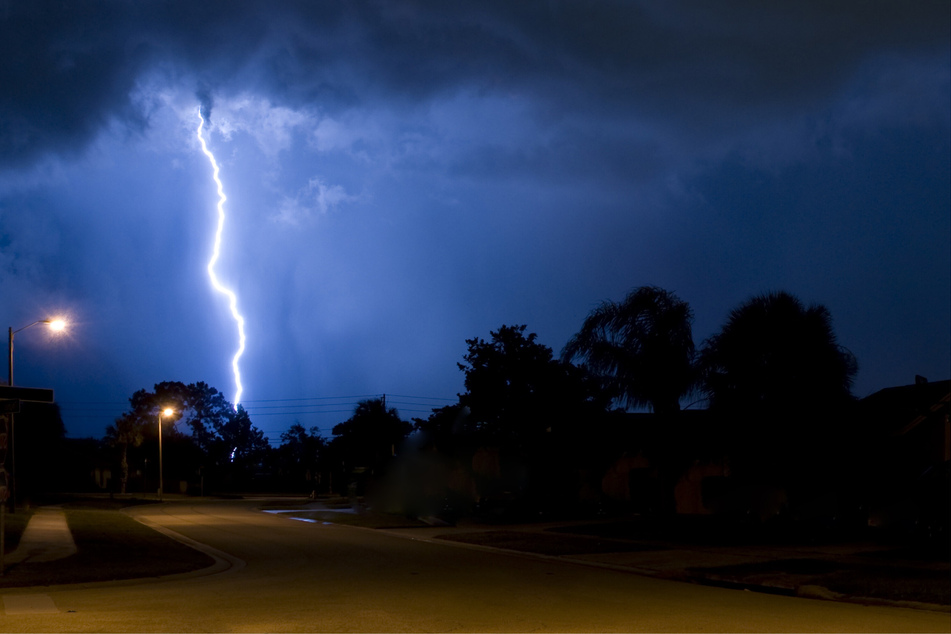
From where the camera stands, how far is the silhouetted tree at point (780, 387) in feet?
81.1

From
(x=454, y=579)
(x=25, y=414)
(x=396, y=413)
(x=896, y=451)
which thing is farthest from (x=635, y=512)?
(x=396, y=413)

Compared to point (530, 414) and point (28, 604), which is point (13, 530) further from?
point (530, 414)

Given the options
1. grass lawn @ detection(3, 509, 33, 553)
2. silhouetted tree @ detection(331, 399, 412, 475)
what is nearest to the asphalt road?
grass lawn @ detection(3, 509, 33, 553)

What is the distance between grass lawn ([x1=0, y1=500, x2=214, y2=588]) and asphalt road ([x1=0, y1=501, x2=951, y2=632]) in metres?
0.79

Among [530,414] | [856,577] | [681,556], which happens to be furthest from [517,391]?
[856,577]

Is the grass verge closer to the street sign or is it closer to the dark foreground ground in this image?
the dark foreground ground

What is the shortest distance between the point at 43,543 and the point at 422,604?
14.5 m

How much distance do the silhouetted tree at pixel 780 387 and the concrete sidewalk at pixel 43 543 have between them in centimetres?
1743

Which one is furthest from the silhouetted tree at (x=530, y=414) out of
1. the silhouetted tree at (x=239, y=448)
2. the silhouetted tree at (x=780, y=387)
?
the silhouetted tree at (x=239, y=448)

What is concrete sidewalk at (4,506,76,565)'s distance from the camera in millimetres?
19141

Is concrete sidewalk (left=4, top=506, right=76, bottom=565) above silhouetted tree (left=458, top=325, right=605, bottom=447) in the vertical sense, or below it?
below

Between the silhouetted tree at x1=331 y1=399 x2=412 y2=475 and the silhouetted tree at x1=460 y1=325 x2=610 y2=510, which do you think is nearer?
the silhouetted tree at x1=460 y1=325 x2=610 y2=510

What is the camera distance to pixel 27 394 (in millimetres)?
16516

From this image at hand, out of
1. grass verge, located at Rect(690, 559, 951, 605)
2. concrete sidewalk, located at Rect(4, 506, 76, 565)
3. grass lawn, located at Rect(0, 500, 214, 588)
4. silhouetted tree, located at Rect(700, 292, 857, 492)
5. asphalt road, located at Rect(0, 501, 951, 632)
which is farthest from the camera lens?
silhouetted tree, located at Rect(700, 292, 857, 492)
